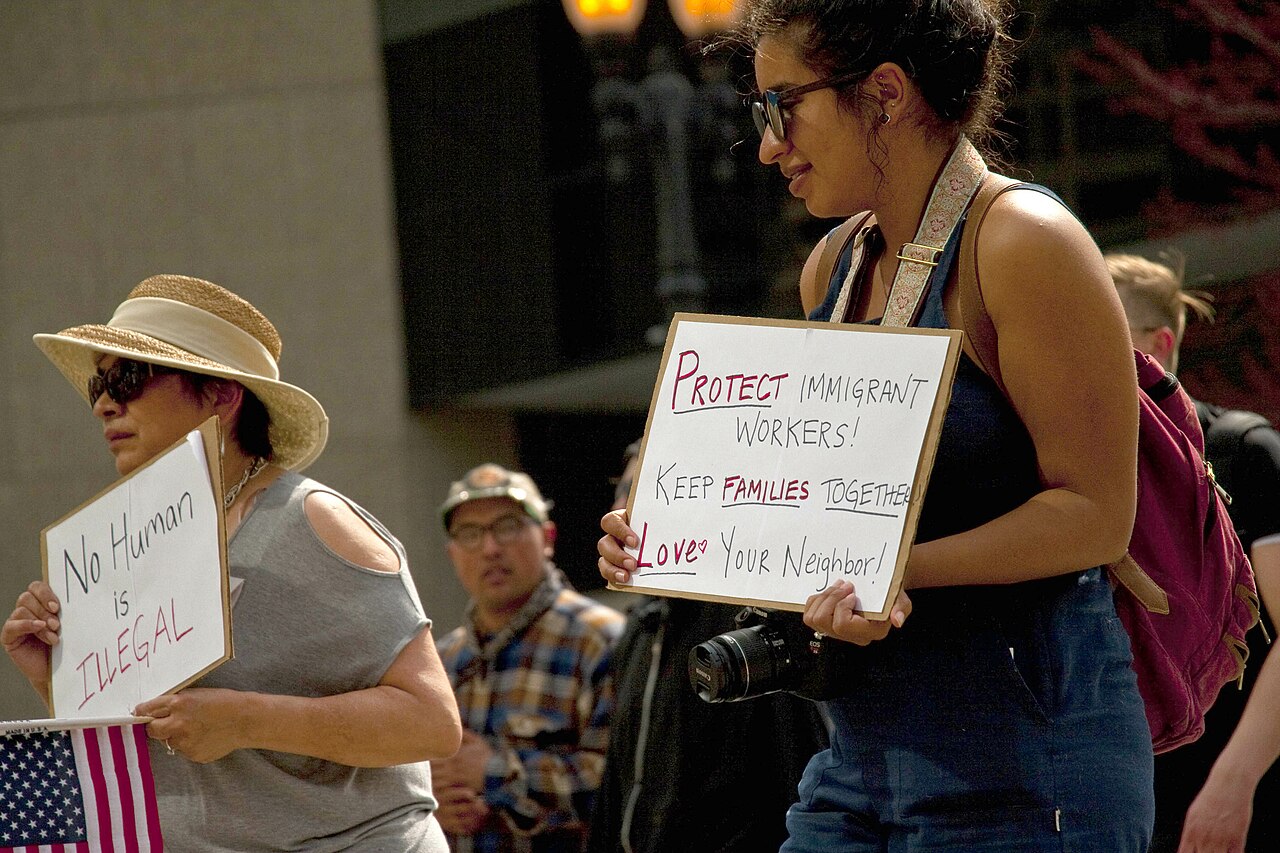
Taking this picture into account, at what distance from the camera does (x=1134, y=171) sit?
11938 millimetres

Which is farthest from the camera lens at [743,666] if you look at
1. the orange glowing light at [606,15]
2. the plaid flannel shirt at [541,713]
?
the orange glowing light at [606,15]

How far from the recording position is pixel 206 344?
10.4 ft

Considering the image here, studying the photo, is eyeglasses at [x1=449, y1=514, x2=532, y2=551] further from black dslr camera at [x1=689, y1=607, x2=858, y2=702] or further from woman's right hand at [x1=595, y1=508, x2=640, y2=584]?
black dslr camera at [x1=689, y1=607, x2=858, y2=702]

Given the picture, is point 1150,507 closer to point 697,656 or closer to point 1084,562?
point 1084,562

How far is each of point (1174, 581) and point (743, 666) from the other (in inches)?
25.4

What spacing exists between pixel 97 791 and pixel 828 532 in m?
1.36

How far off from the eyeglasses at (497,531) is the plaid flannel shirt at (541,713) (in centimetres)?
23

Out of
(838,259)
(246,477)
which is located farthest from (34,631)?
(838,259)

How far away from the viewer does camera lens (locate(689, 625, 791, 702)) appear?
2.33 m

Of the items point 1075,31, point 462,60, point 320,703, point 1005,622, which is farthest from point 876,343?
point 462,60

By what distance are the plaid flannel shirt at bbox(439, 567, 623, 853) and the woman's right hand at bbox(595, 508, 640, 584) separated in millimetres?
2899

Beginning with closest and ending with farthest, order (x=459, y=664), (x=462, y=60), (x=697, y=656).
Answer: (x=697, y=656) → (x=459, y=664) → (x=462, y=60)

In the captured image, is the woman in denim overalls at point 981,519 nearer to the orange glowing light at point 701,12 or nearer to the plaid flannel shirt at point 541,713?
the plaid flannel shirt at point 541,713

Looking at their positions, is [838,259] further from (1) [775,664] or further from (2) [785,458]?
(1) [775,664]
